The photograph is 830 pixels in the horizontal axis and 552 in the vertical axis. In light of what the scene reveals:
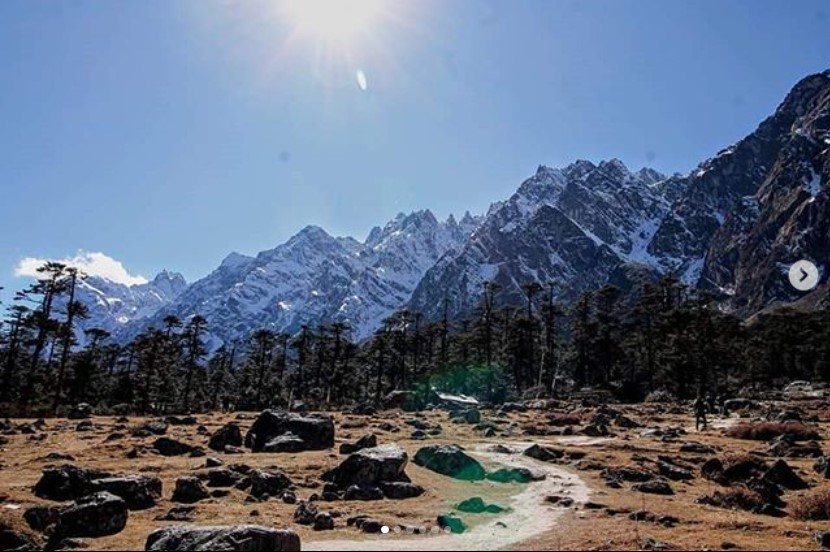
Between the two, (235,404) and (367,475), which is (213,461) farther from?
(235,404)

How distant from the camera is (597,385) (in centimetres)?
9431

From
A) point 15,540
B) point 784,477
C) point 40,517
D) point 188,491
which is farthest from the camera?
point 784,477

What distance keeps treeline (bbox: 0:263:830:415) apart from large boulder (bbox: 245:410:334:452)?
33905 mm

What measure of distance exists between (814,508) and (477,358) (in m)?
82.2

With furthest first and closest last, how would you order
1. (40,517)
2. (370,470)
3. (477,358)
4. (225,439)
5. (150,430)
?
(477,358), (150,430), (225,439), (370,470), (40,517)

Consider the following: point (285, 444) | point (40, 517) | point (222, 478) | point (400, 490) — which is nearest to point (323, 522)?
point (400, 490)

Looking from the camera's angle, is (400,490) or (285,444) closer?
(400,490)

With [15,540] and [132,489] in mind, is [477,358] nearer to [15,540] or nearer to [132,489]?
[132,489]

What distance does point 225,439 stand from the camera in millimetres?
40188

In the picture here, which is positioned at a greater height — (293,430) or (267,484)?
(293,430)

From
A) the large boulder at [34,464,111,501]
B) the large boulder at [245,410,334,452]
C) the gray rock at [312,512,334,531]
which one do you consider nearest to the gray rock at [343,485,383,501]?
the gray rock at [312,512,334,531]

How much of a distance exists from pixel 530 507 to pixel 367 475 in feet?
23.0

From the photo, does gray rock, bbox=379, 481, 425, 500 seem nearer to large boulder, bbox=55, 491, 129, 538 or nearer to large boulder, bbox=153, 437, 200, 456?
large boulder, bbox=55, 491, 129, 538

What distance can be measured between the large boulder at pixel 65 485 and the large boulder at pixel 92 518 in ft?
15.4
